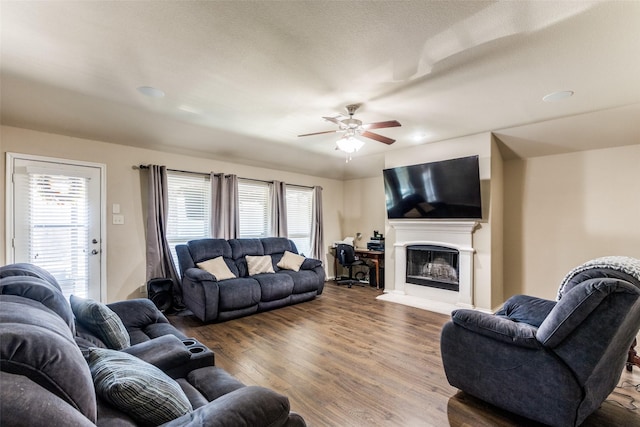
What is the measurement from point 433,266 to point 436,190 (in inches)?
52.2

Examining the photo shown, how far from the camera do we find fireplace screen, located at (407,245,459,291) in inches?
184

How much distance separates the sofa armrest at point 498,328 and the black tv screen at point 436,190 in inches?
98.7

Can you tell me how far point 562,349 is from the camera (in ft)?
5.69

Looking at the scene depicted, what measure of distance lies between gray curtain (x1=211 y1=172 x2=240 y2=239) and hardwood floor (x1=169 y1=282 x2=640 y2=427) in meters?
1.50

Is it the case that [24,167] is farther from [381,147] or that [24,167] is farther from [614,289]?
[614,289]

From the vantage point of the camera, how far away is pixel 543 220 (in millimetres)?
4516

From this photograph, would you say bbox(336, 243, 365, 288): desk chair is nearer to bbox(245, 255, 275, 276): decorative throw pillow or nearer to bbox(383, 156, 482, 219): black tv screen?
bbox(383, 156, 482, 219): black tv screen

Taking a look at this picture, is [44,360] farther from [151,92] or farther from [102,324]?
[151,92]

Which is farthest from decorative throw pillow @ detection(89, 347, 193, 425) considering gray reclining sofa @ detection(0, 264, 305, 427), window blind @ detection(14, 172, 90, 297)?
window blind @ detection(14, 172, 90, 297)

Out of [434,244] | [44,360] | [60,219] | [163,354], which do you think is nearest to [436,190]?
[434,244]

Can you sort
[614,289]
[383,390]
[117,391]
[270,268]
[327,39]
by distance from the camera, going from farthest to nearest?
[270,268] < [383,390] < [327,39] < [614,289] < [117,391]

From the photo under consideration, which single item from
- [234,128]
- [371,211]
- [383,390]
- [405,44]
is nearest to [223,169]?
[234,128]

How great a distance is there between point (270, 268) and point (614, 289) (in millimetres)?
4102

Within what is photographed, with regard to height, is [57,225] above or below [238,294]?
above
